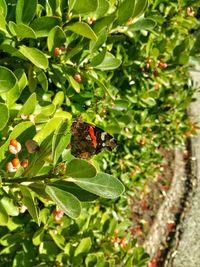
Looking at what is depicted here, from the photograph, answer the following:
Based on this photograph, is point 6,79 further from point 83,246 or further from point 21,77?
point 83,246

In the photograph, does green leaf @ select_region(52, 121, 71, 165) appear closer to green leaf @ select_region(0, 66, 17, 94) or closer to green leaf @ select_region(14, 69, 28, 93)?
green leaf @ select_region(0, 66, 17, 94)

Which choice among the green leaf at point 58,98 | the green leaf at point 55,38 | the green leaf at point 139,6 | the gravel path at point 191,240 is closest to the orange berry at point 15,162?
the green leaf at point 55,38

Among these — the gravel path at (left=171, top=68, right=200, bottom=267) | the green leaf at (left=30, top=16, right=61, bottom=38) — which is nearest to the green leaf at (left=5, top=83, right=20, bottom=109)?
the green leaf at (left=30, top=16, right=61, bottom=38)

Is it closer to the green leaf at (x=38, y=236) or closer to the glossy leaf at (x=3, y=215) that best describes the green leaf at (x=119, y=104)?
the green leaf at (x=38, y=236)

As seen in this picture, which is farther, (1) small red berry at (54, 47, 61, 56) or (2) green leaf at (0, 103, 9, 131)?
(1) small red berry at (54, 47, 61, 56)

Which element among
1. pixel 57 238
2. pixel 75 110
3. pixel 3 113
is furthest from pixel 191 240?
pixel 3 113

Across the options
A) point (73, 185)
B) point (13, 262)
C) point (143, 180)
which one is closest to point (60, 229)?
point (13, 262)
